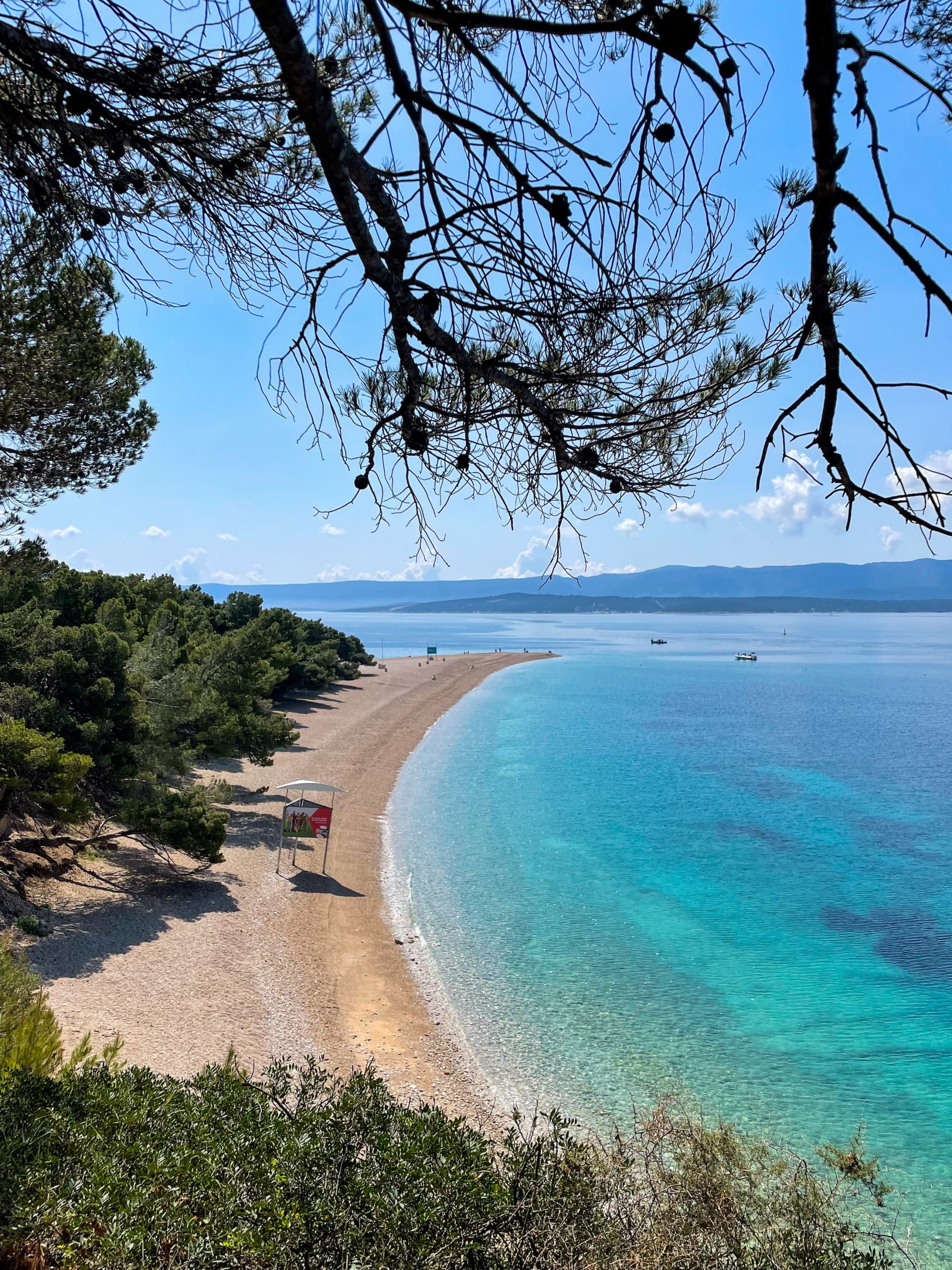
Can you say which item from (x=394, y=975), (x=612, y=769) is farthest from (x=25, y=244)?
(x=612, y=769)

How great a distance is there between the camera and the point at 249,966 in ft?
39.9

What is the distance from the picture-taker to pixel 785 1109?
408 inches

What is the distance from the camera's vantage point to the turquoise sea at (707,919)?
1075cm

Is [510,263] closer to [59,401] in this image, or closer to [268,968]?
[59,401]

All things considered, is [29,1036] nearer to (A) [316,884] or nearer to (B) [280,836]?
(A) [316,884]

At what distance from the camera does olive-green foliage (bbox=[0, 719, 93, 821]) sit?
10.8 meters

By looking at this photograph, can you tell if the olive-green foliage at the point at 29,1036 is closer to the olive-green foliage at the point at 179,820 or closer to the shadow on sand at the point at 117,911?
the shadow on sand at the point at 117,911

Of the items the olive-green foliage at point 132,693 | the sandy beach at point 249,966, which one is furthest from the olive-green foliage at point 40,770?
the sandy beach at point 249,966

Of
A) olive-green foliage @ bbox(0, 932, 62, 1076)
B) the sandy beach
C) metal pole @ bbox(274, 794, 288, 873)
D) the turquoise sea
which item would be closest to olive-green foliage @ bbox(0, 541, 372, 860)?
the sandy beach

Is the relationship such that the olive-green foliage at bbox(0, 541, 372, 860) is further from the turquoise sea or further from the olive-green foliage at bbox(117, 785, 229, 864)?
the turquoise sea

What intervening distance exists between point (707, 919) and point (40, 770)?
1380 cm

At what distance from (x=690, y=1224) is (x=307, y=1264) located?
2735 mm

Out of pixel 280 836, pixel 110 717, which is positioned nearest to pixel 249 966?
pixel 110 717

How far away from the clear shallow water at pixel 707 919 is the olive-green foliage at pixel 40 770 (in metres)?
6.67
